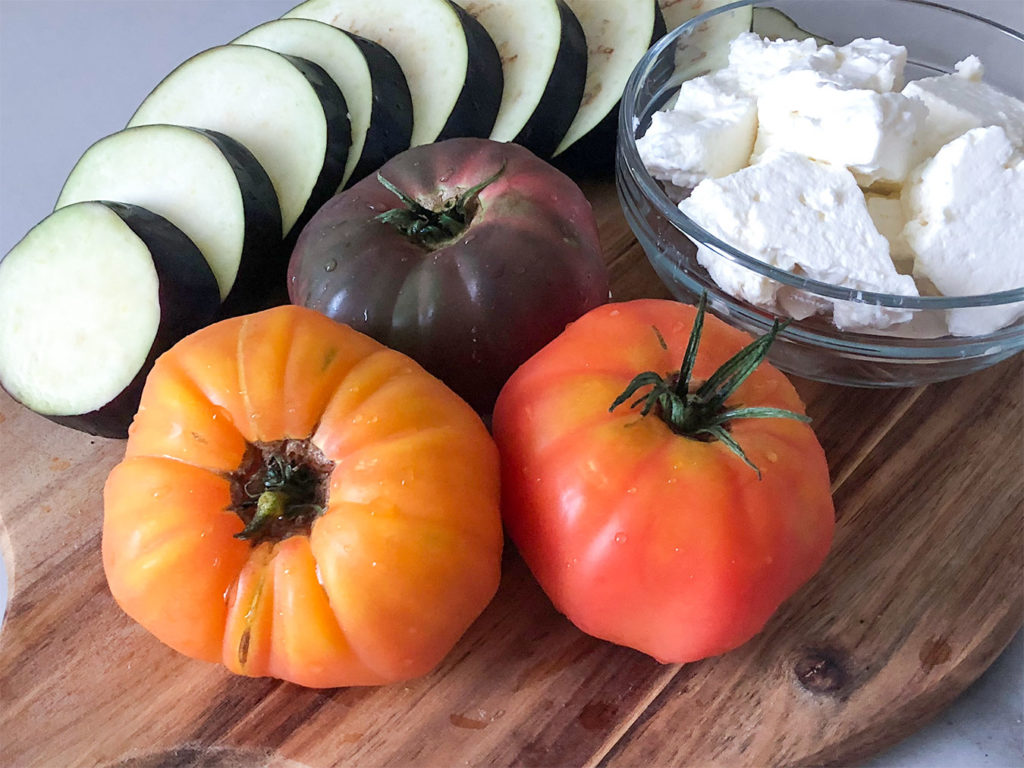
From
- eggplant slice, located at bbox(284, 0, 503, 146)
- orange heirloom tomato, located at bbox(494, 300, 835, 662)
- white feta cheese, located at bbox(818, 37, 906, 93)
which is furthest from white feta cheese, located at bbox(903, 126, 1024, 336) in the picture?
eggplant slice, located at bbox(284, 0, 503, 146)

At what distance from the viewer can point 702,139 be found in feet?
3.42

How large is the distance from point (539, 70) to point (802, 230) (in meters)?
0.48

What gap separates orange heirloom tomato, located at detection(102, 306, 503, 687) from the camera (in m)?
0.73

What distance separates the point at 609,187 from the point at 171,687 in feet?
3.02

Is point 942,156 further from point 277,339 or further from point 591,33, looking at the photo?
point 277,339

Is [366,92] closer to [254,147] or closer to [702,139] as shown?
[254,147]

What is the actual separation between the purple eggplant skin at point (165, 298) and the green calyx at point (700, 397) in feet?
1.87

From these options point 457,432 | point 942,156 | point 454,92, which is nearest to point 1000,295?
point 942,156

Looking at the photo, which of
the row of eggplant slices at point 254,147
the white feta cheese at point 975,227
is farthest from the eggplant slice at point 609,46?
the white feta cheese at point 975,227

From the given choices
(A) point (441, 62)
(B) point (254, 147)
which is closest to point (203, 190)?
(B) point (254, 147)

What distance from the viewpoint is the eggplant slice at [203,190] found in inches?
Answer: 44.2

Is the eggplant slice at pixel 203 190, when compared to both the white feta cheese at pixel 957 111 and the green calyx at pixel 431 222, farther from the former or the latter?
the white feta cheese at pixel 957 111

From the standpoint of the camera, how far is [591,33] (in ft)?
4.48

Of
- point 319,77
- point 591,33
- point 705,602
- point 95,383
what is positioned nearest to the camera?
point 705,602
